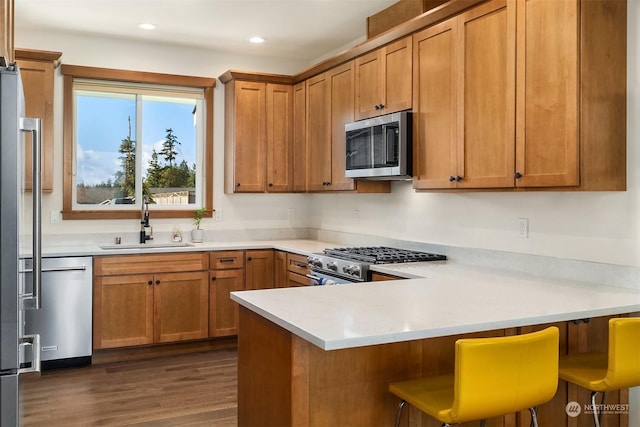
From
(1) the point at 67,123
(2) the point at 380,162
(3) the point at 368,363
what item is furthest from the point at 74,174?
(3) the point at 368,363

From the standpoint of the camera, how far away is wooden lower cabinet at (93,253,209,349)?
179 inches

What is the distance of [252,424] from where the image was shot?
2.44m

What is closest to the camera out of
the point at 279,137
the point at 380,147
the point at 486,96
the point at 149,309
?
the point at 486,96

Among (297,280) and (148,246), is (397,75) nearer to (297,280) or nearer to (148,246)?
(297,280)

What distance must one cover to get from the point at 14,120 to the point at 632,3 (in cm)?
270

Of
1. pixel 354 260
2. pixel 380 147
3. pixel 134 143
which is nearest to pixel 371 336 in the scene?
pixel 354 260

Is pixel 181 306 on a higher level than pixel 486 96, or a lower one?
lower

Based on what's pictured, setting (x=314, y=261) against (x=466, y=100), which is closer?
(x=466, y=100)

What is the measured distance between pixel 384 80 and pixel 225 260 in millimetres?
2105

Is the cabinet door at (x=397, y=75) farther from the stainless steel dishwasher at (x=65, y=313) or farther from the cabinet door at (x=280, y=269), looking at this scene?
the stainless steel dishwasher at (x=65, y=313)

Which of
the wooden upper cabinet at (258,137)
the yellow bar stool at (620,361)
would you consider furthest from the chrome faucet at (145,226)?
the yellow bar stool at (620,361)

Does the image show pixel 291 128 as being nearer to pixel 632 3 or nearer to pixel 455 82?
pixel 455 82

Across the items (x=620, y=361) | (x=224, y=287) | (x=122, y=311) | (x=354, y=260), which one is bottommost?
(x=122, y=311)

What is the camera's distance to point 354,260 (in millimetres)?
3805
